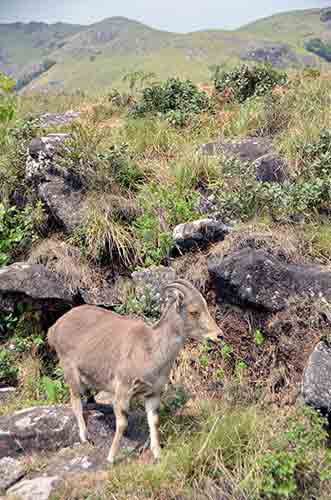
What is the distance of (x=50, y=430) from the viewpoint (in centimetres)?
604

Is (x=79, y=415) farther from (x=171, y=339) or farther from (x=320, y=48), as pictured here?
(x=320, y=48)

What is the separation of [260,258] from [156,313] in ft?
5.64

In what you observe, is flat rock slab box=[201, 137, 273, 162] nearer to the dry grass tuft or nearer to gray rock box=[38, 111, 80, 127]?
the dry grass tuft

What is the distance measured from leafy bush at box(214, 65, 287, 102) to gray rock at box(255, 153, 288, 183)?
3.70 m

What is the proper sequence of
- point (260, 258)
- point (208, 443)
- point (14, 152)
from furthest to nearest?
point (14, 152) → point (260, 258) → point (208, 443)

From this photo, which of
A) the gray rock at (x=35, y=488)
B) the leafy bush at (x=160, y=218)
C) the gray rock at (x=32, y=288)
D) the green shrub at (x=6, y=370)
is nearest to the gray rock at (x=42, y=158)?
the leafy bush at (x=160, y=218)

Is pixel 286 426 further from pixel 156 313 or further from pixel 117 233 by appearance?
pixel 117 233

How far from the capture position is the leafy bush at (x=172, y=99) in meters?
12.5

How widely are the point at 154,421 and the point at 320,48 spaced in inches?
5669

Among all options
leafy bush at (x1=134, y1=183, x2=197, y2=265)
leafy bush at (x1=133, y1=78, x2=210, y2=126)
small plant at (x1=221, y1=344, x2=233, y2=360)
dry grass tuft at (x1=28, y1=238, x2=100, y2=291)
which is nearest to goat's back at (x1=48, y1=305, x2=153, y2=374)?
small plant at (x1=221, y1=344, x2=233, y2=360)

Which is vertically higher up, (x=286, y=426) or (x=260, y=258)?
(x=260, y=258)

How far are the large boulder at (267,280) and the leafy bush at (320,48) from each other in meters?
126

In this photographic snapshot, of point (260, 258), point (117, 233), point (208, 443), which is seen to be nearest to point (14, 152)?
point (117, 233)

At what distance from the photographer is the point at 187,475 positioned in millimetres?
5047
